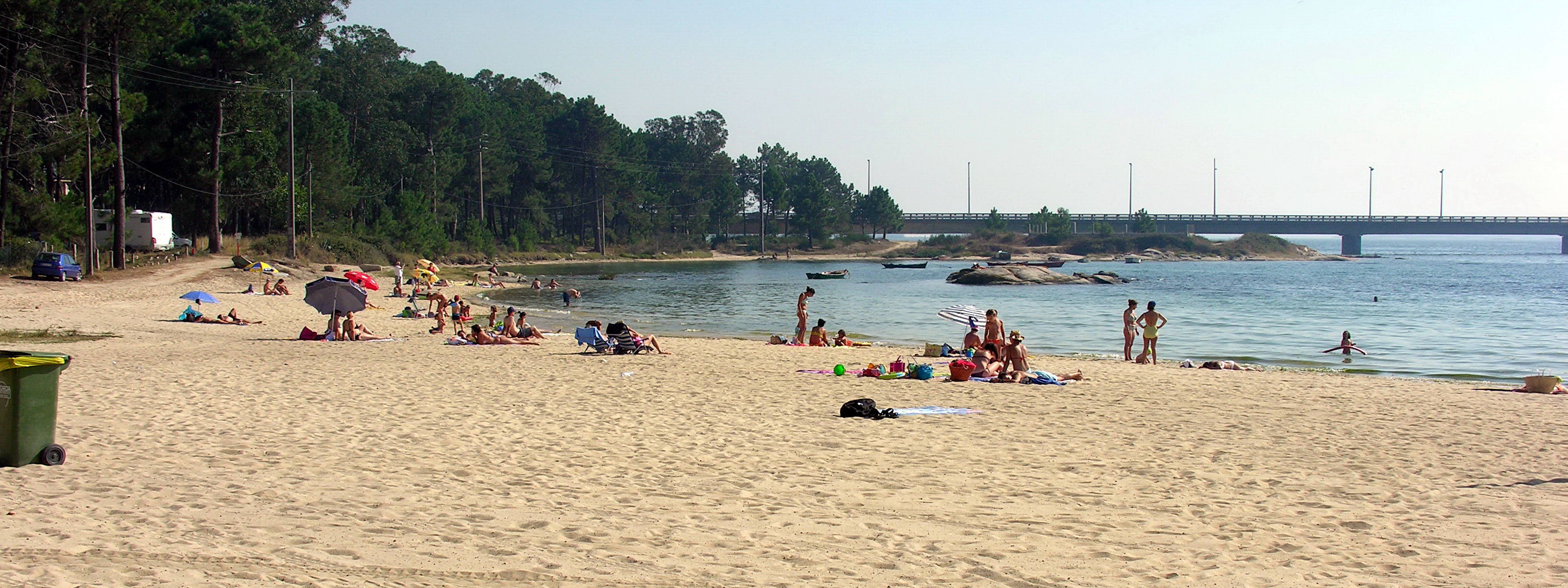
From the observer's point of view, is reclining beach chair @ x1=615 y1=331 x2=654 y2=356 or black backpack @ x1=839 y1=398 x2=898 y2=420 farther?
reclining beach chair @ x1=615 y1=331 x2=654 y2=356

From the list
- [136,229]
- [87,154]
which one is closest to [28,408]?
[87,154]

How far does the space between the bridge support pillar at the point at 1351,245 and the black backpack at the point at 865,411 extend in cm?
15567

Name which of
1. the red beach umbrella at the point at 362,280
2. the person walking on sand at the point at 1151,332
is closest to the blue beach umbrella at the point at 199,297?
the red beach umbrella at the point at 362,280

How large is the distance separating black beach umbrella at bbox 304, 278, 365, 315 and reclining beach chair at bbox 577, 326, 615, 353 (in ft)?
15.7

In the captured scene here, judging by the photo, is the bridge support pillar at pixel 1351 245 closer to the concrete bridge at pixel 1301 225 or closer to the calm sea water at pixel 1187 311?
the concrete bridge at pixel 1301 225

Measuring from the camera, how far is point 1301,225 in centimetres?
14338

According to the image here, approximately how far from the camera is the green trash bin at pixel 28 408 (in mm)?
7598

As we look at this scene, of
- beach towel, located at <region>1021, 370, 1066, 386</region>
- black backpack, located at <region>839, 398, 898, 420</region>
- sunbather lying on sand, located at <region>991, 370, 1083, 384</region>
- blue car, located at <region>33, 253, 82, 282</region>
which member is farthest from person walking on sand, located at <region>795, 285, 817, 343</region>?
blue car, located at <region>33, 253, 82, 282</region>

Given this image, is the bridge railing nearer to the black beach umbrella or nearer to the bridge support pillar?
the bridge support pillar

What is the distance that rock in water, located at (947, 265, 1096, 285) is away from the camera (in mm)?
69812

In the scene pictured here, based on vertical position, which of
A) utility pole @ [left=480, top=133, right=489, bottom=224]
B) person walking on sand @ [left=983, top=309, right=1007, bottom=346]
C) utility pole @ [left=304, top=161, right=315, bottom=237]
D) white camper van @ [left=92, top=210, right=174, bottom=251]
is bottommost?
person walking on sand @ [left=983, top=309, right=1007, bottom=346]

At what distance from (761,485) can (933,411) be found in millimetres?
4499

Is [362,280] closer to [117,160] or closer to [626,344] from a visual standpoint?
[117,160]

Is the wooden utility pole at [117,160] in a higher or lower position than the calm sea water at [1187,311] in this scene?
higher
